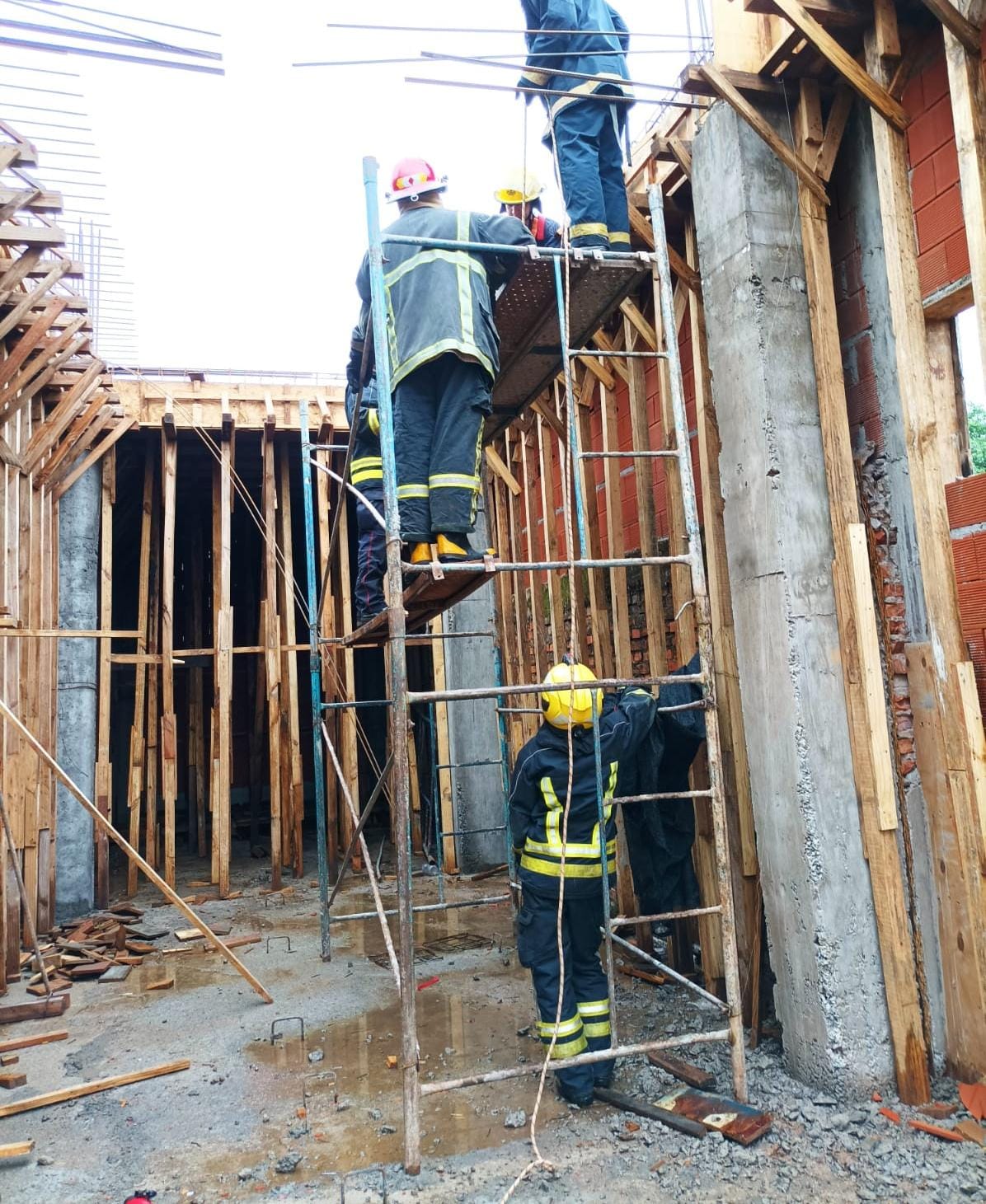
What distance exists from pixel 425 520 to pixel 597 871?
1813 millimetres

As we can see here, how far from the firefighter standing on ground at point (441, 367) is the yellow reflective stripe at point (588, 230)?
360mm

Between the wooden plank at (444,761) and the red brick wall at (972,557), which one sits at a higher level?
the red brick wall at (972,557)

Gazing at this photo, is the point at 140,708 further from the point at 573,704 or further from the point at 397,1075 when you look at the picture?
the point at 573,704

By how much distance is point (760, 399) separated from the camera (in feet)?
12.7

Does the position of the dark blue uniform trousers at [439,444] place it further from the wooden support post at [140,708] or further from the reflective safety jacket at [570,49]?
the wooden support post at [140,708]

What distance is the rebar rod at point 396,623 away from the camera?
3.38 meters

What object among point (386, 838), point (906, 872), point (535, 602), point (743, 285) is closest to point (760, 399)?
point (743, 285)

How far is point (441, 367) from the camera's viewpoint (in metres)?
3.90

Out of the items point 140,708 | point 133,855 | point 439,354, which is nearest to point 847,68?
point 439,354

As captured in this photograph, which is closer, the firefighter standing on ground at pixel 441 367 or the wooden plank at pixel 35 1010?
the firefighter standing on ground at pixel 441 367

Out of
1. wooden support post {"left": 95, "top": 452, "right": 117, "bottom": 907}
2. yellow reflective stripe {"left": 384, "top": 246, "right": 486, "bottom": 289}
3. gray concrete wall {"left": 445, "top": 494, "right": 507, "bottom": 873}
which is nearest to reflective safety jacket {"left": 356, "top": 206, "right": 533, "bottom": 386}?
yellow reflective stripe {"left": 384, "top": 246, "right": 486, "bottom": 289}

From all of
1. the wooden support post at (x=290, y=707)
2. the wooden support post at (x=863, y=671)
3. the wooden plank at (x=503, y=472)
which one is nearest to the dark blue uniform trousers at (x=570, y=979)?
the wooden support post at (x=863, y=671)

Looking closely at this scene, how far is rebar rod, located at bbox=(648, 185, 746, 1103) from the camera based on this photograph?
3619 mm

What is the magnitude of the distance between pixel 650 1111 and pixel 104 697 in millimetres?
6910
